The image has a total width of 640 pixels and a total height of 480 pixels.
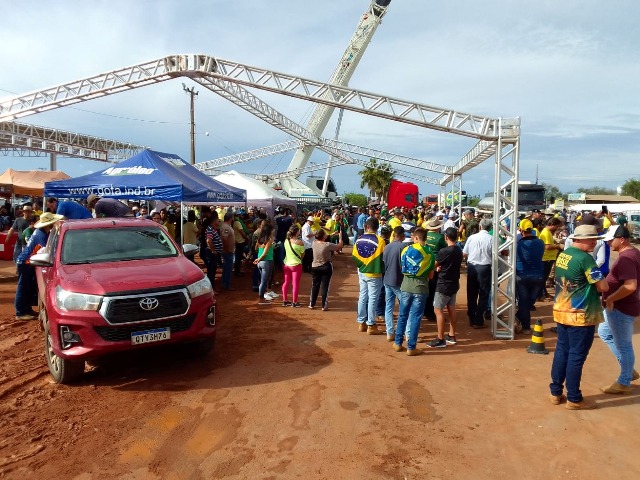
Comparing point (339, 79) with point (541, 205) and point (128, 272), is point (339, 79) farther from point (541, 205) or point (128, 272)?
point (128, 272)

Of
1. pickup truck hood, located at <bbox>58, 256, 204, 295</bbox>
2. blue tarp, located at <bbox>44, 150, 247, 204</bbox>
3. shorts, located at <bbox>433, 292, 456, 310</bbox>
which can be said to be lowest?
shorts, located at <bbox>433, 292, 456, 310</bbox>

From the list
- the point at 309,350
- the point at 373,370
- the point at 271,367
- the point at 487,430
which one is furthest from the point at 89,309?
the point at 487,430

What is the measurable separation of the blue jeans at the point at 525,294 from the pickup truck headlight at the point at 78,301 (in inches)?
248

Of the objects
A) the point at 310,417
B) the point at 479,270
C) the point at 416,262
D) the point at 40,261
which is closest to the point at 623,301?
the point at 416,262

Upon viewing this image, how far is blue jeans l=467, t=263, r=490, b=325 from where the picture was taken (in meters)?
7.73

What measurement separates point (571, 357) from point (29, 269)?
27.7 feet

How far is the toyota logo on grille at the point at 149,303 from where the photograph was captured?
16.4 ft

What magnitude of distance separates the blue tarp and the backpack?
5588 mm

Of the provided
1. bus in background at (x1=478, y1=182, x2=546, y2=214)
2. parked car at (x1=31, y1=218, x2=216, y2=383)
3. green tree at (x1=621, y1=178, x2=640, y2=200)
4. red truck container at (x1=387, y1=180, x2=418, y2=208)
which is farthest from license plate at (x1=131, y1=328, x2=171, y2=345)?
green tree at (x1=621, y1=178, x2=640, y2=200)

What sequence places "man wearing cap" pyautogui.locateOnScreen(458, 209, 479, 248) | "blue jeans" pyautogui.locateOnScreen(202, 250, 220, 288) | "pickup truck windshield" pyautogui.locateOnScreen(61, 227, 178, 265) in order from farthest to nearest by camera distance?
"man wearing cap" pyautogui.locateOnScreen(458, 209, 479, 248), "blue jeans" pyautogui.locateOnScreen(202, 250, 220, 288), "pickup truck windshield" pyautogui.locateOnScreen(61, 227, 178, 265)

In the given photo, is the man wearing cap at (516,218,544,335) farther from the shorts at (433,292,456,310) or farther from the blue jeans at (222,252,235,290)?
the blue jeans at (222,252,235,290)

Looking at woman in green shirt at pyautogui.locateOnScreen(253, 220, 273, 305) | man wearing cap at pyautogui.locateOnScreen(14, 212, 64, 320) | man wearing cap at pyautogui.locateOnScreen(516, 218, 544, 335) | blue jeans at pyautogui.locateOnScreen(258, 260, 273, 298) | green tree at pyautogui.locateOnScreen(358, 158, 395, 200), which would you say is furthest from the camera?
green tree at pyautogui.locateOnScreen(358, 158, 395, 200)

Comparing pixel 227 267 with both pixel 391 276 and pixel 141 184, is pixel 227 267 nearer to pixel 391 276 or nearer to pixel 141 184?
pixel 141 184

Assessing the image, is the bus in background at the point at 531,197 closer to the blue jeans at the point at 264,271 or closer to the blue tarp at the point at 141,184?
the blue tarp at the point at 141,184
